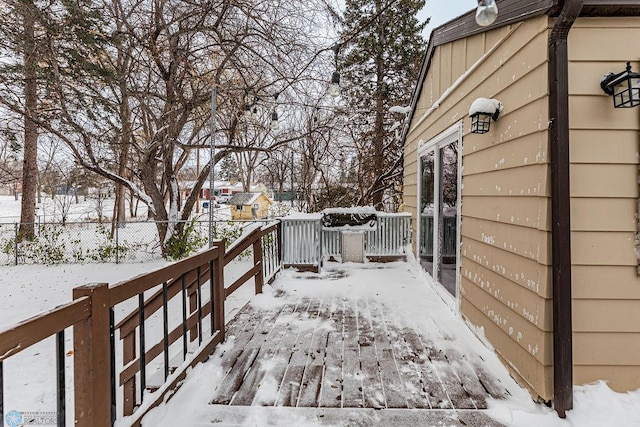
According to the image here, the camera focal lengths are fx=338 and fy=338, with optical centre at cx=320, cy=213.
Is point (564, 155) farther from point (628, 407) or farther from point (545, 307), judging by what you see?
point (628, 407)

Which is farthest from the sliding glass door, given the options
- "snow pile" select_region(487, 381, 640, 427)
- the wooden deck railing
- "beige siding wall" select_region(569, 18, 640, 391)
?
the wooden deck railing

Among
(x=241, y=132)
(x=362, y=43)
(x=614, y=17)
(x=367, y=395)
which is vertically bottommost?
(x=367, y=395)

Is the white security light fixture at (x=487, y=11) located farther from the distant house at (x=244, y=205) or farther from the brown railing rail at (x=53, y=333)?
the distant house at (x=244, y=205)

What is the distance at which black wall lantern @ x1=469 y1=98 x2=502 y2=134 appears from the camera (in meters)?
2.48

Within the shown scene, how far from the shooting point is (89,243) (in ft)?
27.6

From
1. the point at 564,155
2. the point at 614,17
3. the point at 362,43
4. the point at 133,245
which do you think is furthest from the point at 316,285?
the point at 362,43

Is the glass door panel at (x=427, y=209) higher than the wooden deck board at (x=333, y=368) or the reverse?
higher

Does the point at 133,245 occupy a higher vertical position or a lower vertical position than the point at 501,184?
lower

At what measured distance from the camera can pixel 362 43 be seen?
10.5 metres

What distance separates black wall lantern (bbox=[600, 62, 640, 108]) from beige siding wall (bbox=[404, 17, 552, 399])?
1.04ft

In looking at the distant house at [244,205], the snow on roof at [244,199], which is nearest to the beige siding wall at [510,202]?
the distant house at [244,205]

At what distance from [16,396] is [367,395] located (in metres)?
2.85

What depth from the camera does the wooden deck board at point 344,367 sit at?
2039 mm

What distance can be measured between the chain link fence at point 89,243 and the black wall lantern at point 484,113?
624 centimetres
